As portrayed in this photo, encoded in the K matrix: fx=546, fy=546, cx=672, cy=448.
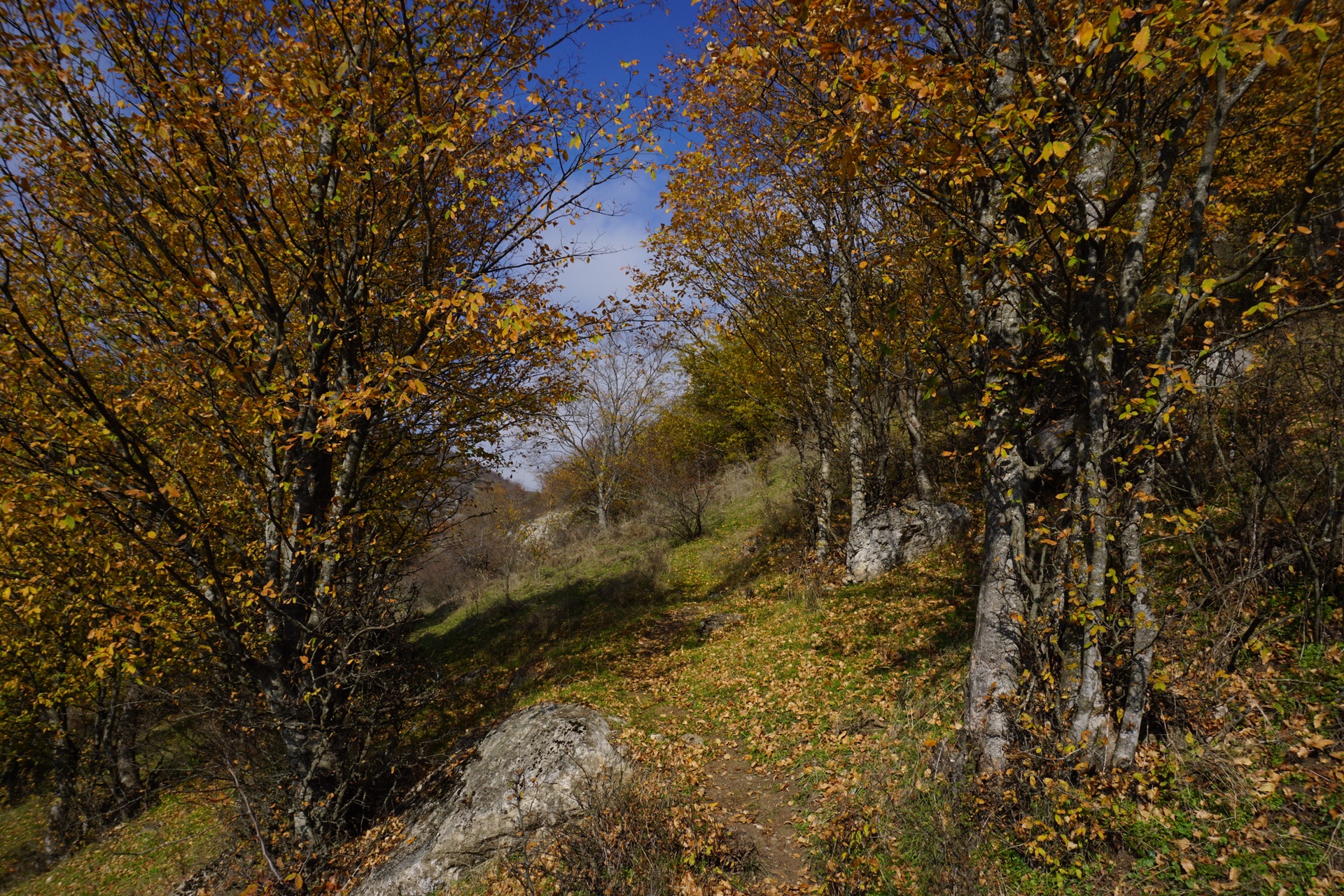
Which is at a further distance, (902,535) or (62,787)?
(62,787)

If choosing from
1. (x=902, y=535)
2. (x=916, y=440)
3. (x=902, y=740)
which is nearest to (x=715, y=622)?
(x=902, y=535)

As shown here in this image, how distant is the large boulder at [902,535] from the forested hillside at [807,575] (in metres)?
0.06

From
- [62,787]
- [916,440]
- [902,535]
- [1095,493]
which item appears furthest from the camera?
[62,787]

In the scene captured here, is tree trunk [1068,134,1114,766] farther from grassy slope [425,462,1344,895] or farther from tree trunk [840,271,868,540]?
tree trunk [840,271,868,540]

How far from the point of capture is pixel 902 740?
591cm

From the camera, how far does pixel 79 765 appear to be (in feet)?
44.8

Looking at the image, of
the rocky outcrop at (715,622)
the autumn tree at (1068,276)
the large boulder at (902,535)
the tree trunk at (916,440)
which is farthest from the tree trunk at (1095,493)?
the tree trunk at (916,440)

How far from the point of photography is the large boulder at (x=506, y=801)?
6.19 m

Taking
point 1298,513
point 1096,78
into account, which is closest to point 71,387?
point 1096,78

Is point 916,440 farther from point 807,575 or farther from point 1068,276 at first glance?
point 1068,276

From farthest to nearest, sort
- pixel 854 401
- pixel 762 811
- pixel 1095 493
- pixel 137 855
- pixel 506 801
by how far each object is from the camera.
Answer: pixel 854 401 → pixel 137 855 → pixel 506 801 → pixel 762 811 → pixel 1095 493

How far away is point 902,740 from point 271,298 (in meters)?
8.75

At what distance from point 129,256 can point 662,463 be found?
22.0 meters

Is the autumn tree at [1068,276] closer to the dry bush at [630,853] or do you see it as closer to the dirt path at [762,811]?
the dirt path at [762,811]
